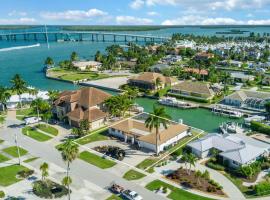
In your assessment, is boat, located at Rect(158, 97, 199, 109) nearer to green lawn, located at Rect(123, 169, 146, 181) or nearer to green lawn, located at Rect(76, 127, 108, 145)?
green lawn, located at Rect(76, 127, 108, 145)

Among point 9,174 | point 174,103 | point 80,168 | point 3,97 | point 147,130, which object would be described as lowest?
point 9,174

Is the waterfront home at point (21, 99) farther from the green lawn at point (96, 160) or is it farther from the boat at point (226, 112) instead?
the boat at point (226, 112)

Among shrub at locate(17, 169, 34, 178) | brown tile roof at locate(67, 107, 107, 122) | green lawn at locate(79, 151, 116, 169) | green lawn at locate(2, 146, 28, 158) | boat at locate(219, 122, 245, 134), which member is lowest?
shrub at locate(17, 169, 34, 178)

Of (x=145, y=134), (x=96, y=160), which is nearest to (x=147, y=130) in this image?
(x=145, y=134)

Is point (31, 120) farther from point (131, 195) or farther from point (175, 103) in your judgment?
point (131, 195)

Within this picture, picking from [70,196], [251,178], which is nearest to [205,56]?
[251,178]

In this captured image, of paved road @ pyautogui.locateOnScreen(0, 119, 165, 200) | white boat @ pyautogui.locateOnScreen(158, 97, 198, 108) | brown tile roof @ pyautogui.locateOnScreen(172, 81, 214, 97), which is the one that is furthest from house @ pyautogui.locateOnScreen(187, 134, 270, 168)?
brown tile roof @ pyautogui.locateOnScreen(172, 81, 214, 97)

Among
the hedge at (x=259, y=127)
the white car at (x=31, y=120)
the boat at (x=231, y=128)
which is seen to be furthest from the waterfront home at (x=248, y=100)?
the white car at (x=31, y=120)
